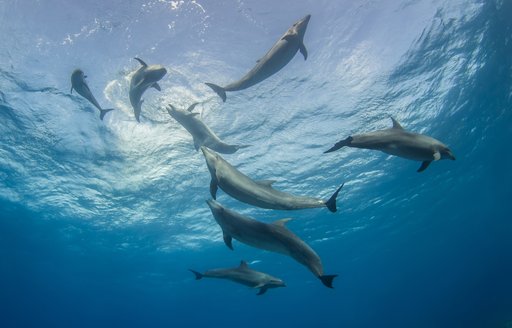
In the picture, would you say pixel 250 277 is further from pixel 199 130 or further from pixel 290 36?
pixel 290 36

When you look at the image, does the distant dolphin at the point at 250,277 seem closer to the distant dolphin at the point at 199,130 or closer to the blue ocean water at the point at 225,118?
the distant dolphin at the point at 199,130

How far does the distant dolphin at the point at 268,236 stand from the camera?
5066 mm

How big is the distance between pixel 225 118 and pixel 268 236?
9.78 meters

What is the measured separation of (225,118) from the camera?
14445mm

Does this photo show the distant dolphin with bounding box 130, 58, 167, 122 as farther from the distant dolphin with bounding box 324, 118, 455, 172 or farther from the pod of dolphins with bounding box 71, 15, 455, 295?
the distant dolphin with bounding box 324, 118, 455, 172

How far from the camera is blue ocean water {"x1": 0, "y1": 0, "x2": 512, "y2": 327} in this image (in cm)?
1056

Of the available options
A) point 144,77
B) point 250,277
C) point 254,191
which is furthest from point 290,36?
point 250,277

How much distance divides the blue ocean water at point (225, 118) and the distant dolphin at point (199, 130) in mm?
3603

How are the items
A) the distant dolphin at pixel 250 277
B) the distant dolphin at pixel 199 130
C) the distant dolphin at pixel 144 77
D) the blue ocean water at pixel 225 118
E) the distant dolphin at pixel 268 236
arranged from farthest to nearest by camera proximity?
the blue ocean water at pixel 225 118, the distant dolphin at pixel 199 130, the distant dolphin at pixel 250 277, the distant dolphin at pixel 144 77, the distant dolphin at pixel 268 236

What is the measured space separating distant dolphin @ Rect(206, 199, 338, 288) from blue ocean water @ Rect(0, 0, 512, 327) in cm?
697

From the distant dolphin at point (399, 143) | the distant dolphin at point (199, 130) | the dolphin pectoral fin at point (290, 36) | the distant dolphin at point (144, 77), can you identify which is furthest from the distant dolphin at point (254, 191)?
the distant dolphin at point (199, 130)

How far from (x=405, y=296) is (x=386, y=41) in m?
143

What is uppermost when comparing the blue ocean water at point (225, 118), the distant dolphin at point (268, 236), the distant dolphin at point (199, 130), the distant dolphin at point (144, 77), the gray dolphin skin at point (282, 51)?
the blue ocean water at point (225, 118)

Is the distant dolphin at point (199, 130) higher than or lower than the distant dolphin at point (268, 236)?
higher
